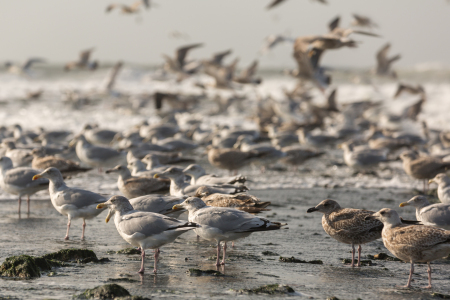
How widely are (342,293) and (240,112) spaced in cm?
2673

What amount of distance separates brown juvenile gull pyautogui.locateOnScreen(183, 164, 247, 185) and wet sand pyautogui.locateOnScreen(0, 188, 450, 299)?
95 cm

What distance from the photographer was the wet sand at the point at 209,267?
5.68 metres

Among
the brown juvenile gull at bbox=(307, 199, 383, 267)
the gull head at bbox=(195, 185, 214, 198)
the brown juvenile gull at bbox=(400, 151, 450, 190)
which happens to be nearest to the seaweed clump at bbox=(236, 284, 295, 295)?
the brown juvenile gull at bbox=(307, 199, 383, 267)

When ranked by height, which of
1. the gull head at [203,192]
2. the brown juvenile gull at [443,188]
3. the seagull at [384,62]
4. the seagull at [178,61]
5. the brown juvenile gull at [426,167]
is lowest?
the gull head at [203,192]

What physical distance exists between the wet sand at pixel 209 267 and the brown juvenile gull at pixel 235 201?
559mm

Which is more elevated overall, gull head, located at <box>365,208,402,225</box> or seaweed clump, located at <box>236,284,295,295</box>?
gull head, located at <box>365,208,402,225</box>

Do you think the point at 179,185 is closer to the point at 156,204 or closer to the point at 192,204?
the point at 156,204

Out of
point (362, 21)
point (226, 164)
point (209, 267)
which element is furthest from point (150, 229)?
point (362, 21)

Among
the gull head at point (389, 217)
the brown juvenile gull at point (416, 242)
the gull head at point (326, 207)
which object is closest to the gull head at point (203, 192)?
the gull head at point (326, 207)

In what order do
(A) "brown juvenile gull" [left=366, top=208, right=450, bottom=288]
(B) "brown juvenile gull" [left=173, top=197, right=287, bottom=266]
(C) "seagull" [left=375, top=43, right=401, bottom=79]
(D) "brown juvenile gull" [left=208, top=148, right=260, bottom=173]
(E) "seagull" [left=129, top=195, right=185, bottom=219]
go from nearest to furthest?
(A) "brown juvenile gull" [left=366, top=208, right=450, bottom=288]
(B) "brown juvenile gull" [left=173, top=197, right=287, bottom=266]
(E) "seagull" [left=129, top=195, right=185, bottom=219]
(D) "brown juvenile gull" [left=208, top=148, right=260, bottom=173]
(C) "seagull" [left=375, top=43, right=401, bottom=79]

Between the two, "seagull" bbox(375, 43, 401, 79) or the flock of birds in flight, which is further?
"seagull" bbox(375, 43, 401, 79)

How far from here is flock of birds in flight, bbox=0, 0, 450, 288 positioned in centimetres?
668

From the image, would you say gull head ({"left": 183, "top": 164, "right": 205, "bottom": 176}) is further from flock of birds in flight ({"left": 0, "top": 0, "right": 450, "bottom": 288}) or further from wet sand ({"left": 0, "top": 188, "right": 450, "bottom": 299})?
wet sand ({"left": 0, "top": 188, "right": 450, "bottom": 299})

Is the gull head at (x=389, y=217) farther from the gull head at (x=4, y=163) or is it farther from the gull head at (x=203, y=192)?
the gull head at (x=4, y=163)
